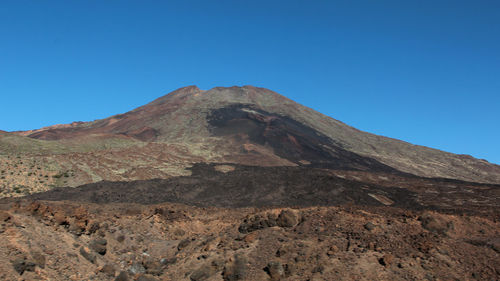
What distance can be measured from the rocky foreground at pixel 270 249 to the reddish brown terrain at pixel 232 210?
4 centimetres

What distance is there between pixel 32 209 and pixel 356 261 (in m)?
11.0

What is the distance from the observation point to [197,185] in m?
35.1

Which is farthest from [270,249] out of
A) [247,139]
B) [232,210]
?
[247,139]

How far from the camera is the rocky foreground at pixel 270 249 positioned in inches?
366

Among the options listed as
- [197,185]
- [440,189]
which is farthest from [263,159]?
[440,189]

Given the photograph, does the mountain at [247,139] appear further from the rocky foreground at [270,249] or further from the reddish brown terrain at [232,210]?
the rocky foreground at [270,249]

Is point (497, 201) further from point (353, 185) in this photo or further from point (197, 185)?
point (197, 185)

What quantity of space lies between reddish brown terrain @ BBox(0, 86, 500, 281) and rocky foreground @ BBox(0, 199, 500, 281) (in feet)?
0.14

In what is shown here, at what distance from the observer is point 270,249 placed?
1105cm

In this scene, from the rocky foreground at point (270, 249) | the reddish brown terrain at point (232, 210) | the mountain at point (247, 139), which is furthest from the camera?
the mountain at point (247, 139)

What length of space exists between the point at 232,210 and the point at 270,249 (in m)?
11.4

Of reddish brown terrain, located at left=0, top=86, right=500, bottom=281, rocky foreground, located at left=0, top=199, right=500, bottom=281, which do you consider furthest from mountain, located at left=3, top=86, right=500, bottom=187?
rocky foreground, located at left=0, top=199, right=500, bottom=281

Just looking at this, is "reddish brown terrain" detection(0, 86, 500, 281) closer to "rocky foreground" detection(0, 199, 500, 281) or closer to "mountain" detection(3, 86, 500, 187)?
"rocky foreground" detection(0, 199, 500, 281)

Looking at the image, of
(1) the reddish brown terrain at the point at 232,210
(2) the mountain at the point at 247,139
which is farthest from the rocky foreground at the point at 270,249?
(2) the mountain at the point at 247,139
